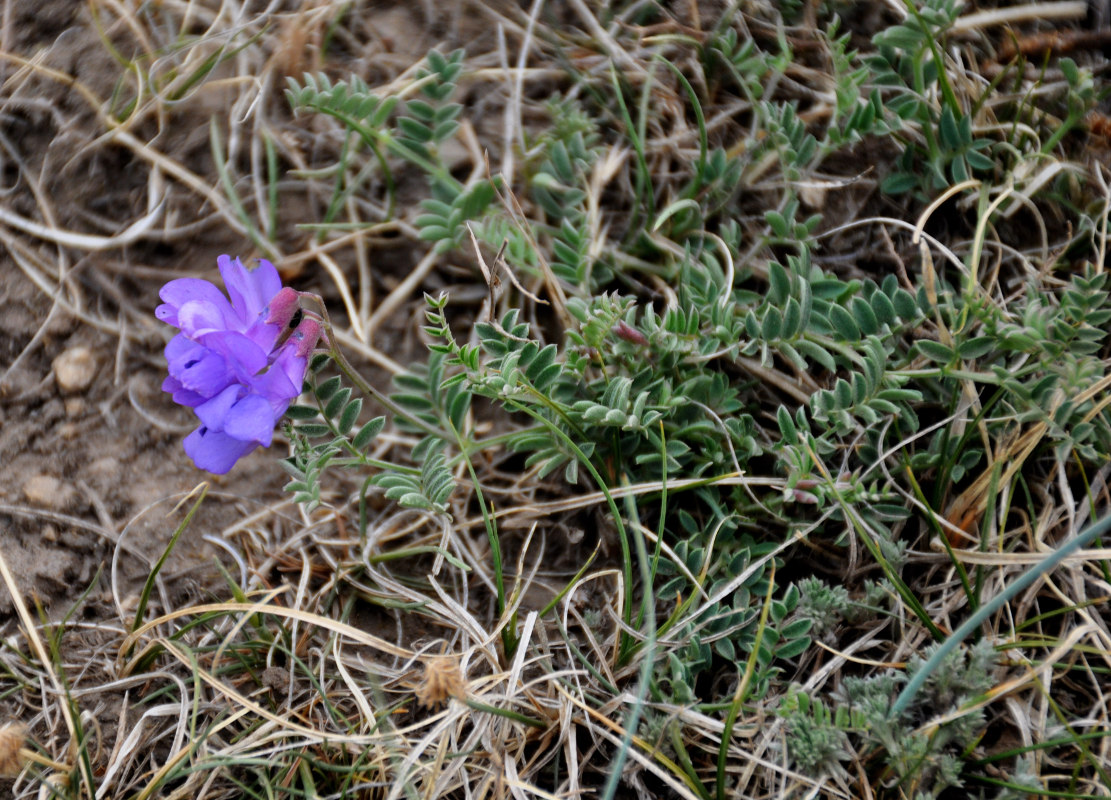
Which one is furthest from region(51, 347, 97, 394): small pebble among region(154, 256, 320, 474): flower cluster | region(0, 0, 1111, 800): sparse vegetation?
region(154, 256, 320, 474): flower cluster

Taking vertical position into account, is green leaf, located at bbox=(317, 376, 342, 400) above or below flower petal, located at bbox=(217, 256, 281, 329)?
below

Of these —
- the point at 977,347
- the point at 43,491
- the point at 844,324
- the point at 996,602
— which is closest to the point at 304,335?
the point at 43,491

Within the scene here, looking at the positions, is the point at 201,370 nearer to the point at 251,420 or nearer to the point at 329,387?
the point at 251,420

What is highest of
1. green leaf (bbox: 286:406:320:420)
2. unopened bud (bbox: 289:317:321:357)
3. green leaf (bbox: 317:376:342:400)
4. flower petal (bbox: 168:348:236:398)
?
flower petal (bbox: 168:348:236:398)

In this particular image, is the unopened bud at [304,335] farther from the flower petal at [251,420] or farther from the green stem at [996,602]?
the green stem at [996,602]

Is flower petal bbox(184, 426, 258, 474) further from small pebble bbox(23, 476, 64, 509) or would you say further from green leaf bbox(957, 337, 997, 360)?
green leaf bbox(957, 337, 997, 360)

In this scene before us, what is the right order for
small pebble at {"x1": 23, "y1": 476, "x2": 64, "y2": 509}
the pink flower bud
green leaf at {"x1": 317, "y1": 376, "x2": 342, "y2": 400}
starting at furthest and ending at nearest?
1. small pebble at {"x1": 23, "y1": 476, "x2": 64, "y2": 509}
2. green leaf at {"x1": 317, "y1": 376, "x2": 342, "y2": 400}
3. the pink flower bud
